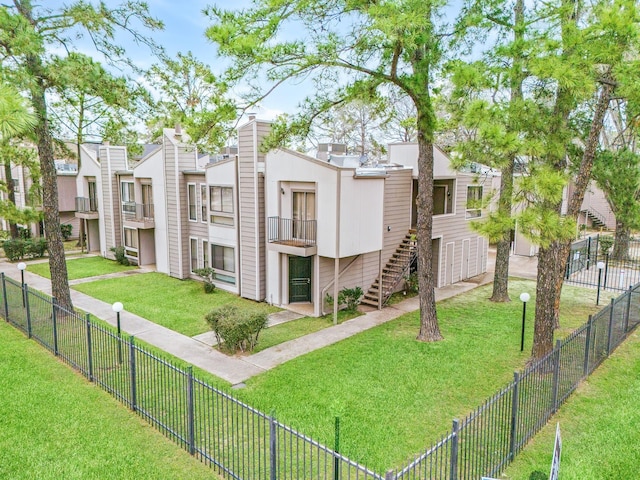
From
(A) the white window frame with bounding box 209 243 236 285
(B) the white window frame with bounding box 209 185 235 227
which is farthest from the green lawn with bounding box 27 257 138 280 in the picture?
(B) the white window frame with bounding box 209 185 235 227

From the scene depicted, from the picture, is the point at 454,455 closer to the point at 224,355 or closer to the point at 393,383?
the point at 393,383

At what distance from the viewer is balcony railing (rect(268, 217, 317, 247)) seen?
14945 millimetres

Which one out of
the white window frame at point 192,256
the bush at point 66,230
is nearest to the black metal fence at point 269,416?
the white window frame at point 192,256

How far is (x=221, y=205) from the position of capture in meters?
18.5

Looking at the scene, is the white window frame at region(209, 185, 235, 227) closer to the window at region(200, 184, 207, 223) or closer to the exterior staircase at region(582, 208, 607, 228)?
the window at region(200, 184, 207, 223)

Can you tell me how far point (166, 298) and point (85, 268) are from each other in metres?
7.73

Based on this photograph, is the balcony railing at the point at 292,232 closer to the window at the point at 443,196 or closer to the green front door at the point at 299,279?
the green front door at the point at 299,279

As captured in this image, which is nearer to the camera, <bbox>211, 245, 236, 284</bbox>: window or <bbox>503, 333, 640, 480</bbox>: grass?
<bbox>503, 333, 640, 480</bbox>: grass

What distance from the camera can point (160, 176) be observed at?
20906 mm

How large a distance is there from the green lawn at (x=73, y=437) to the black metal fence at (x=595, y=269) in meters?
17.1

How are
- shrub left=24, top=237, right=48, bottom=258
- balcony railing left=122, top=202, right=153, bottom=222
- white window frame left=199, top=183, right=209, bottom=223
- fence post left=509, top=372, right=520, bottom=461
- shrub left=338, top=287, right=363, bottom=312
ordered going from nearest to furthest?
fence post left=509, top=372, right=520, bottom=461
shrub left=338, top=287, right=363, bottom=312
white window frame left=199, top=183, right=209, bottom=223
balcony railing left=122, top=202, right=153, bottom=222
shrub left=24, top=237, right=48, bottom=258

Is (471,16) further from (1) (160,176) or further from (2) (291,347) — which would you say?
(1) (160,176)

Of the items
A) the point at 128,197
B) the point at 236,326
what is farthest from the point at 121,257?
the point at 236,326

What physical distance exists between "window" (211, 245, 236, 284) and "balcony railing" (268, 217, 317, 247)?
10.5 feet
